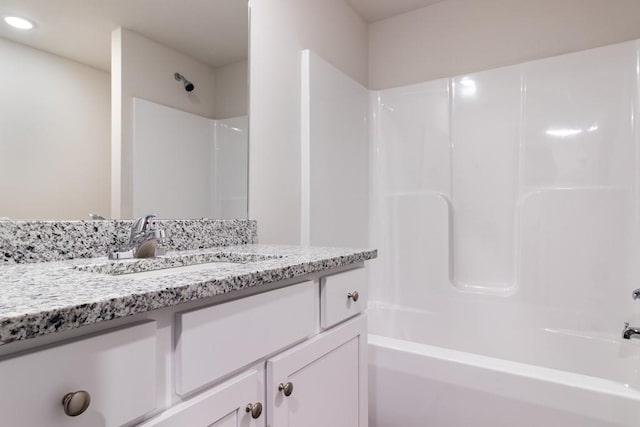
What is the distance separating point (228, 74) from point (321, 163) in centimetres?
69

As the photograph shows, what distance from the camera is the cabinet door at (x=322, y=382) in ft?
2.63

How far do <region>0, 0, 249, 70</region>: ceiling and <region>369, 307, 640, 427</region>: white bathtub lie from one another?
1.38 meters

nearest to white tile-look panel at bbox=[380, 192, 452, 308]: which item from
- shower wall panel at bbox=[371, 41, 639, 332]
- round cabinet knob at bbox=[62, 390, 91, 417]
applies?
shower wall panel at bbox=[371, 41, 639, 332]

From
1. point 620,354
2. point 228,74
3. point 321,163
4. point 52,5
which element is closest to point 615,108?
point 620,354

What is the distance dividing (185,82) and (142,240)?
0.63m

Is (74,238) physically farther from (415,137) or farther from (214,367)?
(415,137)

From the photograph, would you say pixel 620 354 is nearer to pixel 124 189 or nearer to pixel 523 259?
pixel 523 259

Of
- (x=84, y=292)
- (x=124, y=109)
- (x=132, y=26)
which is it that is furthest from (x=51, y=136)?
(x=84, y=292)

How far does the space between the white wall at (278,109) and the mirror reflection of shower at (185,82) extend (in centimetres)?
32

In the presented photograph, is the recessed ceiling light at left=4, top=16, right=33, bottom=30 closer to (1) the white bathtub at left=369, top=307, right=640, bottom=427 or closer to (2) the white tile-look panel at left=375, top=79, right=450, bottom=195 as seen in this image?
(1) the white bathtub at left=369, top=307, right=640, bottom=427

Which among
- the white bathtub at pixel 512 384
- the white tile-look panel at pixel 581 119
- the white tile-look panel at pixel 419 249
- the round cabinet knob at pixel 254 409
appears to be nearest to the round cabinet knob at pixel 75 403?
the round cabinet knob at pixel 254 409

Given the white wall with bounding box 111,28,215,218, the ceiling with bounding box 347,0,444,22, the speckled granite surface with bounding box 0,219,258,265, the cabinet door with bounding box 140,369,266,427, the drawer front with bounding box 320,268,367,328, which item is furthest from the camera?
the ceiling with bounding box 347,0,444,22

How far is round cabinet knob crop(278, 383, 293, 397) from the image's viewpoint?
31.5 inches

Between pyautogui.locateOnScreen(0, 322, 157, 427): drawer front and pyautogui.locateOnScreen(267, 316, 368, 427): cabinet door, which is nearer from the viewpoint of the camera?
pyautogui.locateOnScreen(0, 322, 157, 427): drawer front
